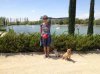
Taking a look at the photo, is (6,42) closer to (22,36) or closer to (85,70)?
(22,36)

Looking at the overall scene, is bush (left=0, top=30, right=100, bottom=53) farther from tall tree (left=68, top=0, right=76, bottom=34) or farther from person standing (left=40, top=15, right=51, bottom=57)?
tall tree (left=68, top=0, right=76, bottom=34)

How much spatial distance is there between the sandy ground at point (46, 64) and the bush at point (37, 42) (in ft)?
1.23

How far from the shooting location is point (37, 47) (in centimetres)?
989

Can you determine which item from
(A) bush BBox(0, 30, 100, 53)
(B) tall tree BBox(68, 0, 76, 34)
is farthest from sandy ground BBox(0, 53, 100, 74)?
(B) tall tree BBox(68, 0, 76, 34)

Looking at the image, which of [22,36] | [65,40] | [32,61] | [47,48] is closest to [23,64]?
[32,61]

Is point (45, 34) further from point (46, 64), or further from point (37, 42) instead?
point (46, 64)

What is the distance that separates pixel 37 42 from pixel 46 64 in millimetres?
1852

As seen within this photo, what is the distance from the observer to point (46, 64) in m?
8.33

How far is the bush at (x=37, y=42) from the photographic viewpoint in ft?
32.0

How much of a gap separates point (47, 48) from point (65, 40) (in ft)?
5.04

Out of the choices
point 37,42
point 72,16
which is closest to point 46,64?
point 37,42

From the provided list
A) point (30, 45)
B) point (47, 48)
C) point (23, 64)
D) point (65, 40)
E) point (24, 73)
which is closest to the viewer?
point (24, 73)

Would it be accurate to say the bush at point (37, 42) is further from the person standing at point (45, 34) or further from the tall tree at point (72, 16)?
the tall tree at point (72, 16)

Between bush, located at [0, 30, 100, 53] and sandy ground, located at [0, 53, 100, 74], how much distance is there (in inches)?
14.7
